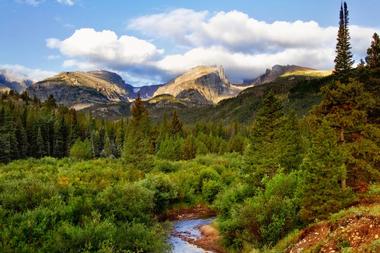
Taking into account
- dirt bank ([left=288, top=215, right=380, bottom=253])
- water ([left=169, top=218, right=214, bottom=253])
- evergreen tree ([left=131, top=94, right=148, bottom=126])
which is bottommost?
water ([left=169, top=218, right=214, bottom=253])

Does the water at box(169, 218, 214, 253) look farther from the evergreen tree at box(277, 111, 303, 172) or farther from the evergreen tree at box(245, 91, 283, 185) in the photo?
the evergreen tree at box(277, 111, 303, 172)

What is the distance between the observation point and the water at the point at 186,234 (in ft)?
141

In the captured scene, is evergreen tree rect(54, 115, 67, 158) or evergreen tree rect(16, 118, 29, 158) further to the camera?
evergreen tree rect(54, 115, 67, 158)

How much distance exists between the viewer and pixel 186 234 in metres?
51.6

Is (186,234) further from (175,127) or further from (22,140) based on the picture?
(175,127)

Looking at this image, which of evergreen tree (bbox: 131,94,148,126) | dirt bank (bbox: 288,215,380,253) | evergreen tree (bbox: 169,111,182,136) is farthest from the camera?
evergreen tree (bbox: 169,111,182,136)

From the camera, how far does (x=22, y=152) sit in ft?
401

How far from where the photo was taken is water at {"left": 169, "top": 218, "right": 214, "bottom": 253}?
43125 mm

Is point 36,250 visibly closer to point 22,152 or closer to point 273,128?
point 273,128

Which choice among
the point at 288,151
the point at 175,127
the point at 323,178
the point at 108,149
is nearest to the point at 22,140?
the point at 108,149

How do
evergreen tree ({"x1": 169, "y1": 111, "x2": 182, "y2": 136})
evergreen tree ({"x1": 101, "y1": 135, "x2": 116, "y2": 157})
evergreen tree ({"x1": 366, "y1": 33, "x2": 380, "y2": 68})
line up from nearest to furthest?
evergreen tree ({"x1": 366, "y1": 33, "x2": 380, "y2": 68}) → evergreen tree ({"x1": 101, "y1": 135, "x2": 116, "y2": 157}) → evergreen tree ({"x1": 169, "y1": 111, "x2": 182, "y2": 136})

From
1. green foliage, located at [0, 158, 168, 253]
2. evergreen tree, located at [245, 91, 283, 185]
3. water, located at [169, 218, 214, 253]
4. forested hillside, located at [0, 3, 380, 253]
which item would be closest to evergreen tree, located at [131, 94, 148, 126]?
forested hillside, located at [0, 3, 380, 253]

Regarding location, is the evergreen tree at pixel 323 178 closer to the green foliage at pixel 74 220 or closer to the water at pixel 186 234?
the green foliage at pixel 74 220

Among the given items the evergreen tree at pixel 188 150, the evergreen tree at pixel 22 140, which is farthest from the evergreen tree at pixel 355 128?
the evergreen tree at pixel 22 140
